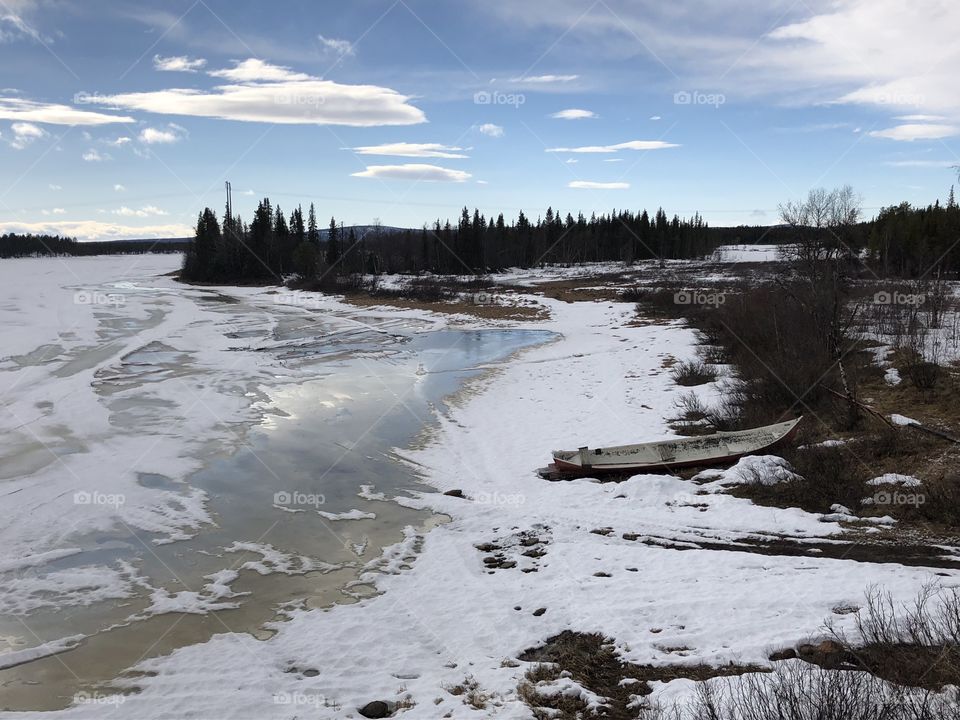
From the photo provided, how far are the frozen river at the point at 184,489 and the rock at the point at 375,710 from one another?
8.57ft

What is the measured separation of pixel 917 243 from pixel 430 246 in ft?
259

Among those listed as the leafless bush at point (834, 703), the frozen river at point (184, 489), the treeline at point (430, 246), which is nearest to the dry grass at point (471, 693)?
the leafless bush at point (834, 703)

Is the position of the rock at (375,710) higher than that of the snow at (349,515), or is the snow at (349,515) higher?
the snow at (349,515)

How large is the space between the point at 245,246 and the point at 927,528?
284 feet

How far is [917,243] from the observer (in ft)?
175

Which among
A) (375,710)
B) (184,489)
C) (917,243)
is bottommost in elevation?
(375,710)

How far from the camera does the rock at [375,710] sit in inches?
269

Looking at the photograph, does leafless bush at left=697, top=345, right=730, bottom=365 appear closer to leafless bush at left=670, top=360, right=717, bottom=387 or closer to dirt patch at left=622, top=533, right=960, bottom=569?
leafless bush at left=670, top=360, right=717, bottom=387

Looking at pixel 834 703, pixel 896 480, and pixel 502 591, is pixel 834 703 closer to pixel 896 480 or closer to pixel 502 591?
pixel 502 591

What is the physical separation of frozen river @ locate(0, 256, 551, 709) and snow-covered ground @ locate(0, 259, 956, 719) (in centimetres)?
23

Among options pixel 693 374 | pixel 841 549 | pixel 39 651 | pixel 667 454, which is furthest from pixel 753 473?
pixel 39 651

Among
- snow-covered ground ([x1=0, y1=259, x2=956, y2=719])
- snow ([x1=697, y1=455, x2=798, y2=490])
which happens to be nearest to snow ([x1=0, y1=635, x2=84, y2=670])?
snow-covered ground ([x1=0, y1=259, x2=956, y2=719])

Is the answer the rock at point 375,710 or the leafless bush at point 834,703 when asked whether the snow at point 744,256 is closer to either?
the leafless bush at point 834,703

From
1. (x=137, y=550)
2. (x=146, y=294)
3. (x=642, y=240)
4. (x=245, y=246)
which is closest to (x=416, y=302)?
(x=146, y=294)
